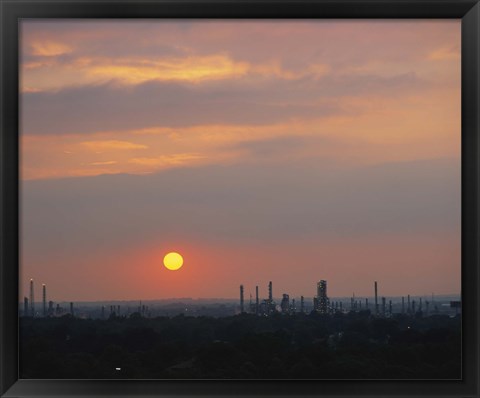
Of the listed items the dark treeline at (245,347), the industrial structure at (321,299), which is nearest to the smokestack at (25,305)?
the dark treeline at (245,347)

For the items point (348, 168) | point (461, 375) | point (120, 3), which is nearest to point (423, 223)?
point (348, 168)

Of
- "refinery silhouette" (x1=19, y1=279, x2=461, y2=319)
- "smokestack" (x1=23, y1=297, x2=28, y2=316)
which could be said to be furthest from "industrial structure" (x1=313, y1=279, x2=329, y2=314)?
"smokestack" (x1=23, y1=297, x2=28, y2=316)

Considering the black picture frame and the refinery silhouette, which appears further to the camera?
the refinery silhouette

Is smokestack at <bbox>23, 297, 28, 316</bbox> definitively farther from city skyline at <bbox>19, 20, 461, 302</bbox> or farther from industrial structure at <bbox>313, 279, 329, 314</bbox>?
industrial structure at <bbox>313, 279, 329, 314</bbox>

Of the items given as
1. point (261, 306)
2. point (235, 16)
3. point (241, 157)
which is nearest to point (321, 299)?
point (261, 306)

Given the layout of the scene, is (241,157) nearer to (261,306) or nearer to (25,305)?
(261,306)

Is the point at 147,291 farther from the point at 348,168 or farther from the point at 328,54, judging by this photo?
the point at 328,54

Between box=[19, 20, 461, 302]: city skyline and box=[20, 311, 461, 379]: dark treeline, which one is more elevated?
box=[19, 20, 461, 302]: city skyline
